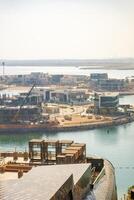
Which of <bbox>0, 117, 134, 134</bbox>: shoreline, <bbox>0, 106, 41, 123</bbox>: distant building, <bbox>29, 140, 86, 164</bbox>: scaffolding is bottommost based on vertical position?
<bbox>0, 117, 134, 134</bbox>: shoreline

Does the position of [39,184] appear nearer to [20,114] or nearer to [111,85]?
[20,114]

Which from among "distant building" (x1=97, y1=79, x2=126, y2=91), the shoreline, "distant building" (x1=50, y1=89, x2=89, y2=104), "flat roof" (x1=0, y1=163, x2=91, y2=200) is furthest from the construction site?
"distant building" (x1=97, y1=79, x2=126, y2=91)

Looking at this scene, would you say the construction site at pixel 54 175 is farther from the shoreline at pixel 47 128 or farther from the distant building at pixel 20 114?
the distant building at pixel 20 114

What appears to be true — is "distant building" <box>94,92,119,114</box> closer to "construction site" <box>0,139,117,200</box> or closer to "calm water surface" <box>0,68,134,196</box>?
"calm water surface" <box>0,68,134,196</box>

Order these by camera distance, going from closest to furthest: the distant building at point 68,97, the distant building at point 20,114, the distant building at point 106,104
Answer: the distant building at point 20,114 < the distant building at point 106,104 < the distant building at point 68,97

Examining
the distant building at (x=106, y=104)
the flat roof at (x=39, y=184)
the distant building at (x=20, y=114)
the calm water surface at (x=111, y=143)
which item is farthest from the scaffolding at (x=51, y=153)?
the distant building at (x=106, y=104)

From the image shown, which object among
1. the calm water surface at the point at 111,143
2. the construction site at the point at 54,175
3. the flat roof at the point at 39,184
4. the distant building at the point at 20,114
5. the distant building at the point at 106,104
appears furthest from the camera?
the distant building at the point at 106,104

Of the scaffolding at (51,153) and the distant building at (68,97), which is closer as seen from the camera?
the scaffolding at (51,153)

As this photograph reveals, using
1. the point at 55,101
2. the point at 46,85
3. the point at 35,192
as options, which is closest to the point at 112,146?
the point at 35,192
